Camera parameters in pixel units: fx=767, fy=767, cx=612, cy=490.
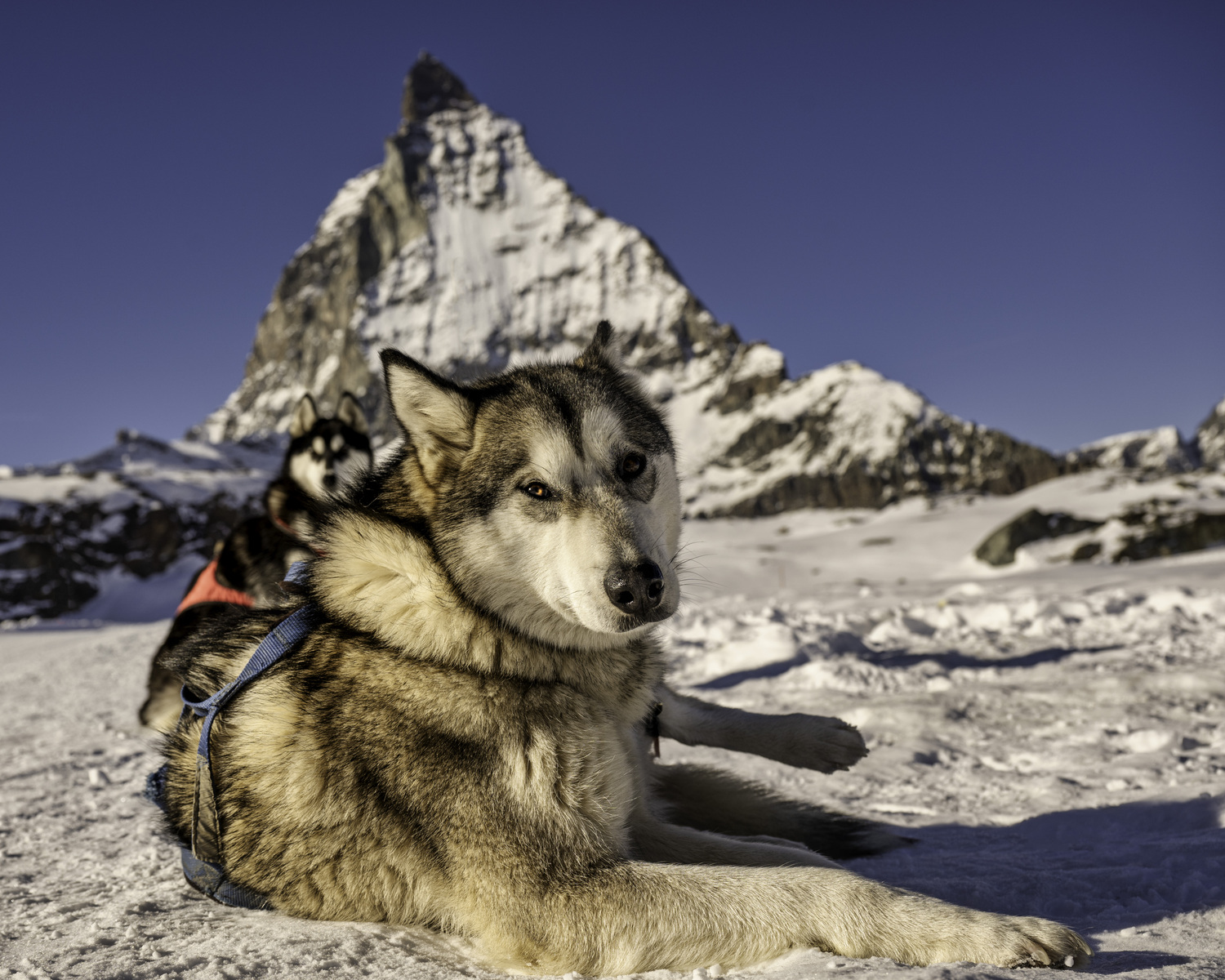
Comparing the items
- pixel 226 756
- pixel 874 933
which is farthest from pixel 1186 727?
pixel 226 756

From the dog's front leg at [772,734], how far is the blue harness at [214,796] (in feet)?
4.20

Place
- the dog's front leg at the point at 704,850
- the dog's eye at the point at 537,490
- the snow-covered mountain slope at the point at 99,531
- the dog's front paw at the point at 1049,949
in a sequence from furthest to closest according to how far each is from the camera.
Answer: the snow-covered mountain slope at the point at 99,531, the dog's eye at the point at 537,490, the dog's front leg at the point at 704,850, the dog's front paw at the point at 1049,949

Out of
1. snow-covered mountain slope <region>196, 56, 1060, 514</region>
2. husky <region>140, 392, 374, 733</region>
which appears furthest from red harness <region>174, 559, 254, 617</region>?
snow-covered mountain slope <region>196, 56, 1060, 514</region>

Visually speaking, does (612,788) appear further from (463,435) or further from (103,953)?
(103,953)

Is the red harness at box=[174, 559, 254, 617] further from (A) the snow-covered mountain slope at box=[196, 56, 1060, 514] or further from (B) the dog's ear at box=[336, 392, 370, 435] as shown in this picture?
(A) the snow-covered mountain slope at box=[196, 56, 1060, 514]

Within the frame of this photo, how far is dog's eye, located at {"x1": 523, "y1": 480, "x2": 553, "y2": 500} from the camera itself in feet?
7.73

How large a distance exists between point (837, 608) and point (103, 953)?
1014 centimetres

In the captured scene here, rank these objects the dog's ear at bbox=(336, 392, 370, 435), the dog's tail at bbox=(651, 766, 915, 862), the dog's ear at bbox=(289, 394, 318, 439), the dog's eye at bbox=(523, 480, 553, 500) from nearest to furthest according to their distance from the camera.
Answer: the dog's eye at bbox=(523, 480, 553, 500) → the dog's tail at bbox=(651, 766, 915, 862) → the dog's ear at bbox=(289, 394, 318, 439) → the dog's ear at bbox=(336, 392, 370, 435)

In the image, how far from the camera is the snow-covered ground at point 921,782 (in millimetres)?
2006

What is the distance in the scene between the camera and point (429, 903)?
2117 millimetres

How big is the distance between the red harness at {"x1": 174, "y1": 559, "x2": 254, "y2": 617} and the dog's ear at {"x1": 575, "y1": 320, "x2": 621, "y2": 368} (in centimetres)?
285

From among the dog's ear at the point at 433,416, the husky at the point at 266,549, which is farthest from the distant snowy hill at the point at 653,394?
the husky at the point at 266,549

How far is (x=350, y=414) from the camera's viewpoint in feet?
23.2

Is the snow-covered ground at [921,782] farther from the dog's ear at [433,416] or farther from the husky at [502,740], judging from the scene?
the dog's ear at [433,416]
